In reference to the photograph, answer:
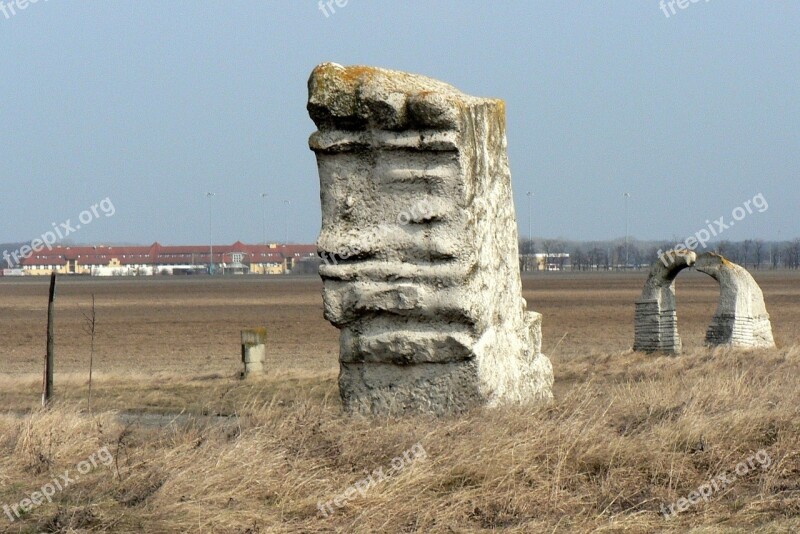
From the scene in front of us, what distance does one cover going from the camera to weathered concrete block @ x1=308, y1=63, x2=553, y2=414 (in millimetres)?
8250

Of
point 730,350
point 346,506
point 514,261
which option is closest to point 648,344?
point 730,350

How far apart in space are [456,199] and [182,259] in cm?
15423

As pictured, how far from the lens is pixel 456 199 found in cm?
825

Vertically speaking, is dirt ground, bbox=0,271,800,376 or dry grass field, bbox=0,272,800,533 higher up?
dry grass field, bbox=0,272,800,533

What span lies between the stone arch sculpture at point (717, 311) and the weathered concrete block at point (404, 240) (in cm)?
1023

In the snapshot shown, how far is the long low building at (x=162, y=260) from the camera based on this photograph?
5743 inches

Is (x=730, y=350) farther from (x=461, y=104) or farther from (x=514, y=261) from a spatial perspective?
(x=461, y=104)
